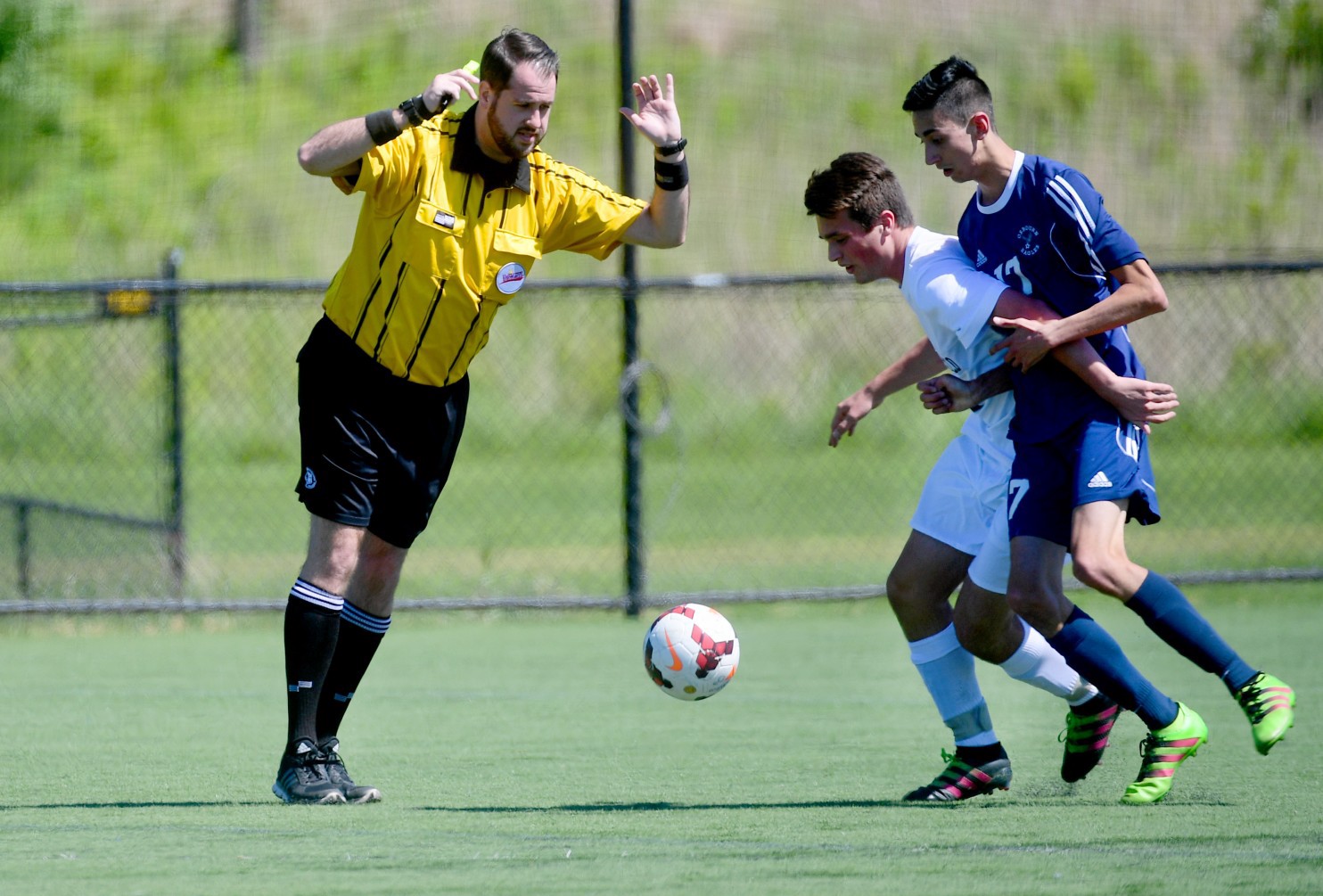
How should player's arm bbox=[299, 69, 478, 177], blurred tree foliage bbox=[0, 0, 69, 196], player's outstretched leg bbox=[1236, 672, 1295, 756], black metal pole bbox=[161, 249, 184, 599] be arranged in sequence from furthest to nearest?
blurred tree foliage bbox=[0, 0, 69, 196]
black metal pole bbox=[161, 249, 184, 599]
player's arm bbox=[299, 69, 478, 177]
player's outstretched leg bbox=[1236, 672, 1295, 756]

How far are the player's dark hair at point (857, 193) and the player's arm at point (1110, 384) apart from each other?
48cm

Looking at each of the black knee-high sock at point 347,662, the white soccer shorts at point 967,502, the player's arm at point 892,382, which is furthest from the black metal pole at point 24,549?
the white soccer shorts at point 967,502

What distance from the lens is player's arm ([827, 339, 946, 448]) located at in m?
4.79

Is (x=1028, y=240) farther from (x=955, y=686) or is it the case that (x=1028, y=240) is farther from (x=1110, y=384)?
(x=955, y=686)

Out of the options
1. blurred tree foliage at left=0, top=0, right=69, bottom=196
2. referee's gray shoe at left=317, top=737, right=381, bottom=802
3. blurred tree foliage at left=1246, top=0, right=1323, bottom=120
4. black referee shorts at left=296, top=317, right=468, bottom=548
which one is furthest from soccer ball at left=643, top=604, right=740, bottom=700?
blurred tree foliage at left=0, top=0, right=69, bottom=196

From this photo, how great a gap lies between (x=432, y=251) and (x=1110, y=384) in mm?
1877

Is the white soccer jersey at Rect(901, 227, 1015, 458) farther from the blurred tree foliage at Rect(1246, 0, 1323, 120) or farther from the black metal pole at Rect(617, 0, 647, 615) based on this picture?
the blurred tree foliage at Rect(1246, 0, 1323, 120)

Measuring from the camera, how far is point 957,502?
15.8ft

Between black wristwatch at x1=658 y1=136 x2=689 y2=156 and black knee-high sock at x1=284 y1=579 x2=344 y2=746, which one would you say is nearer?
black knee-high sock at x1=284 y1=579 x2=344 y2=746

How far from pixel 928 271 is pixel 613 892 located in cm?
203

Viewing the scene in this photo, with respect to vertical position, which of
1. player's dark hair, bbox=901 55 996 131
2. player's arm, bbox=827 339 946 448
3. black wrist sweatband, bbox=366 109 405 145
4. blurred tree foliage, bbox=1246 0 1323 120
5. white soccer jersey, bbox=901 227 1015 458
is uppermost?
blurred tree foliage, bbox=1246 0 1323 120

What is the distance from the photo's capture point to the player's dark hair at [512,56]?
4.58 metres

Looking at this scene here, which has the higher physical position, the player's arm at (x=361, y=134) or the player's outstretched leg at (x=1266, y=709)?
the player's arm at (x=361, y=134)

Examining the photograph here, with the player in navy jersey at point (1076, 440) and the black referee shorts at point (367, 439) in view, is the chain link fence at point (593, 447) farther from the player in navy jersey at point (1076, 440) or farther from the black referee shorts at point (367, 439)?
the player in navy jersey at point (1076, 440)
